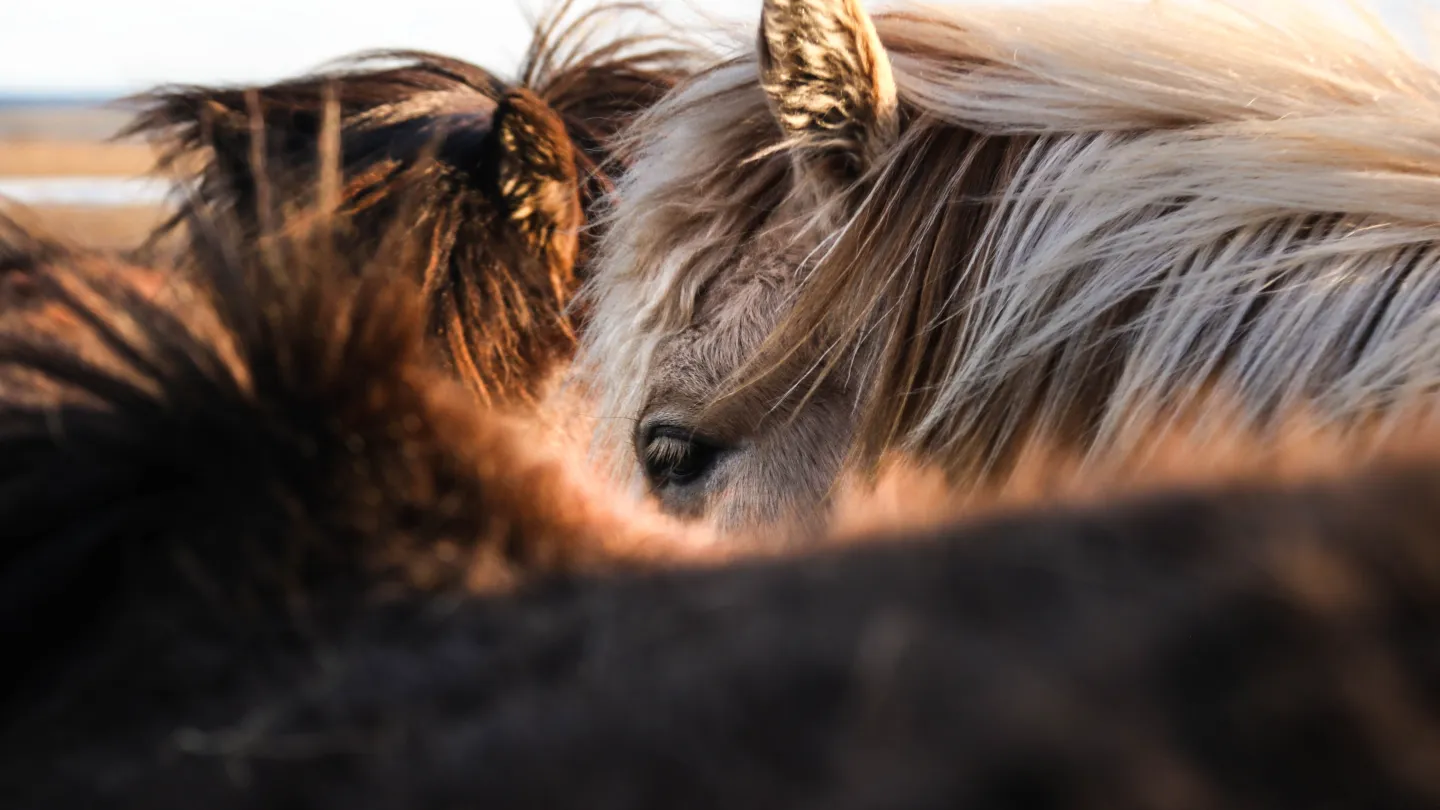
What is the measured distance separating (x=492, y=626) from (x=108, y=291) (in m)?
0.41

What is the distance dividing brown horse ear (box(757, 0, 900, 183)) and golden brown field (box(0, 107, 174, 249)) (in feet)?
2.81

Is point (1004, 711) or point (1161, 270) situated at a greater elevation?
point (1004, 711)

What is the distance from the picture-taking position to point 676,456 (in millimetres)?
1627

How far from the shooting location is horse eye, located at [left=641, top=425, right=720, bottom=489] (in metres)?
1.60

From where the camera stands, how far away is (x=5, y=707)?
0.58 metres

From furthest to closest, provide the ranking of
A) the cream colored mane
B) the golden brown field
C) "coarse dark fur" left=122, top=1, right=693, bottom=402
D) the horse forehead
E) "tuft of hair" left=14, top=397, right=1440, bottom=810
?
"coarse dark fur" left=122, top=1, right=693, bottom=402, the golden brown field, the horse forehead, the cream colored mane, "tuft of hair" left=14, top=397, right=1440, bottom=810

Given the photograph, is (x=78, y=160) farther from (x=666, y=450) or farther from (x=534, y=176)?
(x=666, y=450)

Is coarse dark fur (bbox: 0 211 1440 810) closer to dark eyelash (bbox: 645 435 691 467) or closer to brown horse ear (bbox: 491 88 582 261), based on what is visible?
dark eyelash (bbox: 645 435 691 467)

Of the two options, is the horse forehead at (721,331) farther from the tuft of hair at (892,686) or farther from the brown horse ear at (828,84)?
the tuft of hair at (892,686)

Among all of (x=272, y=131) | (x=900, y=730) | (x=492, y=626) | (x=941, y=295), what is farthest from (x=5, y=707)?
(x=272, y=131)

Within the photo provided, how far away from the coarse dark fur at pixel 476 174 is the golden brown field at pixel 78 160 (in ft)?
1.07

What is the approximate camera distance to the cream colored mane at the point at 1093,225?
1.11m

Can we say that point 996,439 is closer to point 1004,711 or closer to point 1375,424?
point 1375,424

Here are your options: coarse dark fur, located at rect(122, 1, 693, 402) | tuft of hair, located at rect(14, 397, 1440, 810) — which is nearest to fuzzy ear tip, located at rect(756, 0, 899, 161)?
coarse dark fur, located at rect(122, 1, 693, 402)
